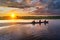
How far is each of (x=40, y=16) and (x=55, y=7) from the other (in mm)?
301

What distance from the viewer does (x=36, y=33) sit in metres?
2.48

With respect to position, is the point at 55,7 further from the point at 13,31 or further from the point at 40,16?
the point at 13,31

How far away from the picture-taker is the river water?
96.0 inches

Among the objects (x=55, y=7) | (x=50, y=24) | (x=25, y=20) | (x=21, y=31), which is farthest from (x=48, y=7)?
(x=21, y=31)

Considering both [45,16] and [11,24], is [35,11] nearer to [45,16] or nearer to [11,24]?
[45,16]

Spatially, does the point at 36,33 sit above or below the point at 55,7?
below

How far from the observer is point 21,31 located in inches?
98.7

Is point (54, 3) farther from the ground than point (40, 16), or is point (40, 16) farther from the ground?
point (54, 3)

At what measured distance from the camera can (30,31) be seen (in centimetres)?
249

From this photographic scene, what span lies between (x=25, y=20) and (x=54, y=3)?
1.89 ft

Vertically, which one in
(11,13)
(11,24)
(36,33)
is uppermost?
(11,13)

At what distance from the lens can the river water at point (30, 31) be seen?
96.0 inches

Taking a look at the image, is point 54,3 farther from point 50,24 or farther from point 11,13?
point 11,13

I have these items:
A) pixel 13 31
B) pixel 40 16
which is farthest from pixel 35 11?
pixel 13 31
